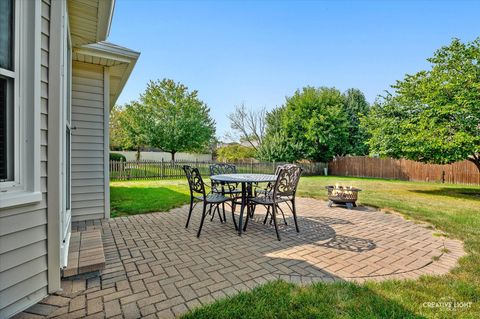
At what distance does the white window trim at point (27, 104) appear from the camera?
62.7 inches

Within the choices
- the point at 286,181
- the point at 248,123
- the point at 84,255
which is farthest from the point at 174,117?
the point at 84,255

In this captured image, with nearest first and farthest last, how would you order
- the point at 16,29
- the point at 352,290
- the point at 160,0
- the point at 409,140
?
the point at 16,29 < the point at 352,290 < the point at 160,0 < the point at 409,140

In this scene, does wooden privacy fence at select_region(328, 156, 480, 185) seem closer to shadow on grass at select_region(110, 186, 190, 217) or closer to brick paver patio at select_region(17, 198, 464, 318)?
brick paver patio at select_region(17, 198, 464, 318)

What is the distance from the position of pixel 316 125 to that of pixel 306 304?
16795 mm

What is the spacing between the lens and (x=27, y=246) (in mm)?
1688

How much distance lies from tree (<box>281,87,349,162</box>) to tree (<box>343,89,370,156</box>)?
0.84 metres

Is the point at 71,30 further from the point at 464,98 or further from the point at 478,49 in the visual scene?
the point at 478,49

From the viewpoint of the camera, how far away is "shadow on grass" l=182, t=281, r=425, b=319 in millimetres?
1692

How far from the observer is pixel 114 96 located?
632 cm

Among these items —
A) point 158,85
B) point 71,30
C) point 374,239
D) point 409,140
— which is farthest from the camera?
point 158,85

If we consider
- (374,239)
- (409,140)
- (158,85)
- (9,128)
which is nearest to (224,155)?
(158,85)

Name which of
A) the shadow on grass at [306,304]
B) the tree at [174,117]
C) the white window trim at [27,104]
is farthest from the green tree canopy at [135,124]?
the shadow on grass at [306,304]

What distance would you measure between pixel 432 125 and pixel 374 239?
6773 mm


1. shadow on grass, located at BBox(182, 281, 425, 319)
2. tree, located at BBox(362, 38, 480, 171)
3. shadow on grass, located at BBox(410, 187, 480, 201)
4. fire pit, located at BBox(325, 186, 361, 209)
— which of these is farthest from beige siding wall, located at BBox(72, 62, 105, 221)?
shadow on grass, located at BBox(410, 187, 480, 201)
